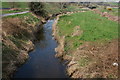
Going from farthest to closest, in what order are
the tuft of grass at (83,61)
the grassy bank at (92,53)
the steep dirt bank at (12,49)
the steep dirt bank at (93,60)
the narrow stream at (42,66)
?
the tuft of grass at (83,61), the narrow stream at (42,66), the steep dirt bank at (12,49), the grassy bank at (92,53), the steep dirt bank at (93,60)

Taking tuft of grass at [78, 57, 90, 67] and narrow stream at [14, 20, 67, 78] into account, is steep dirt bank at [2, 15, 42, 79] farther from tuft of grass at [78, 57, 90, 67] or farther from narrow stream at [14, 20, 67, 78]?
tuft of grass at [78, 57, 90, 67]

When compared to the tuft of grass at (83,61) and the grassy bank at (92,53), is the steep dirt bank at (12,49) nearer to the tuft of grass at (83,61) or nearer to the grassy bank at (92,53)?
the grassy bank at (92,53)

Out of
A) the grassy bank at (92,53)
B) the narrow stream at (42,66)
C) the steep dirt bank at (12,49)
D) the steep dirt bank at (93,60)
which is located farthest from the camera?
the narrow stream at (42,66)

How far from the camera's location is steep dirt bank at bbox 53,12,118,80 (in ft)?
53.6

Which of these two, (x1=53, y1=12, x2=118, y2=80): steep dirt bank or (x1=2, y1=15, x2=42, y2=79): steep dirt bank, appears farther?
(x1=2, y1=15, x2=42, y2=79): steep dirt bank

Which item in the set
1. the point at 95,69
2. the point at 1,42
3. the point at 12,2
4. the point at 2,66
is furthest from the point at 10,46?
the point at 12,2

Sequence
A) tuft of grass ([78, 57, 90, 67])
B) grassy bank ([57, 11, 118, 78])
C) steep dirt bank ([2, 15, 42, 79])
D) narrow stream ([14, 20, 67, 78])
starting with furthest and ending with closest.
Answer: tuft of grass ([78, 57, 90, 67])
narrow stream ([14, 20, 67, 78])
steep dirt bank ([2, 15, 42, 79])
grassy bank ([57, 11, 118, 78])

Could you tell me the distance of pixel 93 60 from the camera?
61.6 ft

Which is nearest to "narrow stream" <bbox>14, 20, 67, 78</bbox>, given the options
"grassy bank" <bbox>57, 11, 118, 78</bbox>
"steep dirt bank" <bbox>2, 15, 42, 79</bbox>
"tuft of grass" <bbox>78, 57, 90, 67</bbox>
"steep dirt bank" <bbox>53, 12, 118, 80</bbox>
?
"steep dirt bank" <bbox>2, 15, 42, 79</bbox>

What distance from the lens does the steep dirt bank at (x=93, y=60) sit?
16.3 metres

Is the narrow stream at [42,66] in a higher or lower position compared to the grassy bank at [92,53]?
lower

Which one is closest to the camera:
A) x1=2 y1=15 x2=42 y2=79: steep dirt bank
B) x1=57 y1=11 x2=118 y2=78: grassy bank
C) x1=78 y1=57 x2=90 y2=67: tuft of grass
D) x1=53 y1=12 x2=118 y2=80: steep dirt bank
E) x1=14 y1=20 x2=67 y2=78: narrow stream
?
x1=53 y1=12 x2=118 y2=80: steep dirt bank

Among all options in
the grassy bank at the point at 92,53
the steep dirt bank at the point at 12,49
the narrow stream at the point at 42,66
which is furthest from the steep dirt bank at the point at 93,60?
the steep dirt bank at the point at 12,49

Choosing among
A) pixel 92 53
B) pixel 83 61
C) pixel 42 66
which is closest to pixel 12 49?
pixel 42 66
